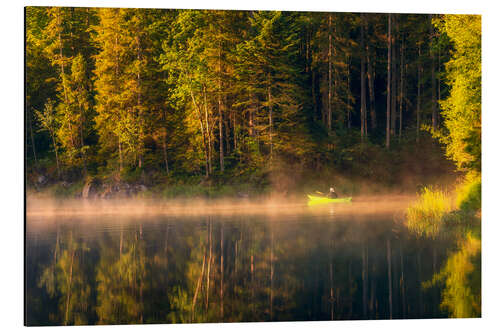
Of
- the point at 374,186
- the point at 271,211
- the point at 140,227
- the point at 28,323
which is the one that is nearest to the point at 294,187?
the point at 271,211

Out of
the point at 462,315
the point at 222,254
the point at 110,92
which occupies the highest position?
the point at 110,92

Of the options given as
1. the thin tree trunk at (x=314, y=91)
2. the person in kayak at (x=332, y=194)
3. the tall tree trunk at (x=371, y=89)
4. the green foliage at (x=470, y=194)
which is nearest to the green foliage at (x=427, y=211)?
the green foliage at (x=470, y=194)

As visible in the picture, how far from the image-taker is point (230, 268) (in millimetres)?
9406

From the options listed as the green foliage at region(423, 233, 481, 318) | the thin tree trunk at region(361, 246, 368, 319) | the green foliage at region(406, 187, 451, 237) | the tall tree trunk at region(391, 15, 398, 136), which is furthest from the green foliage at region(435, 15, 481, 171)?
the thin tree trunk at region(361, 246, 368, 319)

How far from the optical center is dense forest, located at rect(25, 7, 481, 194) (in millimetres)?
10156

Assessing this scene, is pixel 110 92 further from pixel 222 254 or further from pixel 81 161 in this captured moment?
pixel 222 254

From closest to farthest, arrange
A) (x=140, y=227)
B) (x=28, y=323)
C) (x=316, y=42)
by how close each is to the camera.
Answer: (x=28, y=323)
(x=140, y=227)
(x=316, y=42)

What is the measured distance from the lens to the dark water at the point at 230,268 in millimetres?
8742

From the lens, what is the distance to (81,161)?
10.2m

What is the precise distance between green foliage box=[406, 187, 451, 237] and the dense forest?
326 millimetres

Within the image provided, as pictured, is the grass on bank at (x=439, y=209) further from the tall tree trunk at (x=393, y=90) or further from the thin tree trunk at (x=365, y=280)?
the tall tree trunk at (x=393, y=90)

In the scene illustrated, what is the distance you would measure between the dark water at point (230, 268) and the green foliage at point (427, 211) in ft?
0.66

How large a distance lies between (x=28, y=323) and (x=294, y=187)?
435cm

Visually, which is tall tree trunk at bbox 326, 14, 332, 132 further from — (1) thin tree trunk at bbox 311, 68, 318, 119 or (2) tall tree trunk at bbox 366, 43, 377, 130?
(2) tall tree trunk at bbox 366, 43, 377, 130
